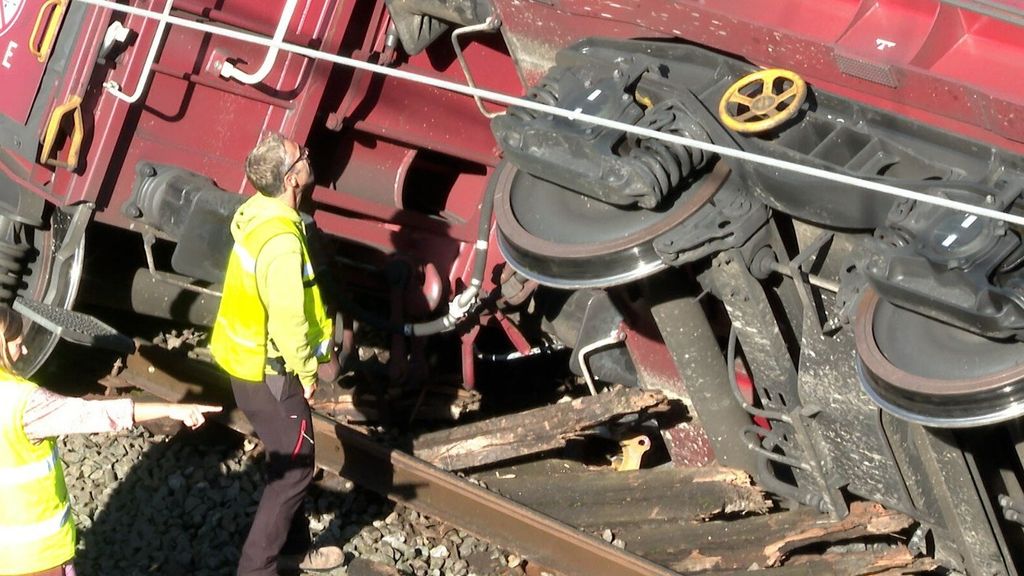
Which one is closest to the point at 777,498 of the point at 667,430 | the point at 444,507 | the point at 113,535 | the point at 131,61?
the point at 667,430

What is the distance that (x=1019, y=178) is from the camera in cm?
451

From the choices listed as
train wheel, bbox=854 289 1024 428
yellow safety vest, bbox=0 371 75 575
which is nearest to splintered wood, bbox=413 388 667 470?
train wheel, bbox=854 289 1024 428

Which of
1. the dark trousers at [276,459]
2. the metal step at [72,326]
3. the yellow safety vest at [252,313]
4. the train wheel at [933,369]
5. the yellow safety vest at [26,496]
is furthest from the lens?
the metal step at [72,326]

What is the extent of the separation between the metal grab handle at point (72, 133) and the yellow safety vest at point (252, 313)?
1.06 metres

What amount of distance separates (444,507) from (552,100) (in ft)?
5.36

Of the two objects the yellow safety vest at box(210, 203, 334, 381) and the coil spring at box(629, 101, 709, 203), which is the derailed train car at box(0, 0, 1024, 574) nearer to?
the coil spring at box(629, 101, 709, 203)

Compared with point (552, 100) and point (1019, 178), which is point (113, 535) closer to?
point (552, 100)

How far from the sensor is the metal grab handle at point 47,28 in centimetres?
621

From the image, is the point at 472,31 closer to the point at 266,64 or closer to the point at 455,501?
the point at 266,64

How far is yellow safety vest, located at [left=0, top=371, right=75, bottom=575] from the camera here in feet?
14.9

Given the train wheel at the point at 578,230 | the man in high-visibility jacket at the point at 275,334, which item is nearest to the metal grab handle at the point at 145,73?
the man in high-visibility jacket at the point at 275,334

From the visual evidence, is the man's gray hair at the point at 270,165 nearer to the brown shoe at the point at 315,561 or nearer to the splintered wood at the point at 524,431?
the brown shoe at the point at 315,561

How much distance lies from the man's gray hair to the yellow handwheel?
1.45 meters

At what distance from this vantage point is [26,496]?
182 inches
